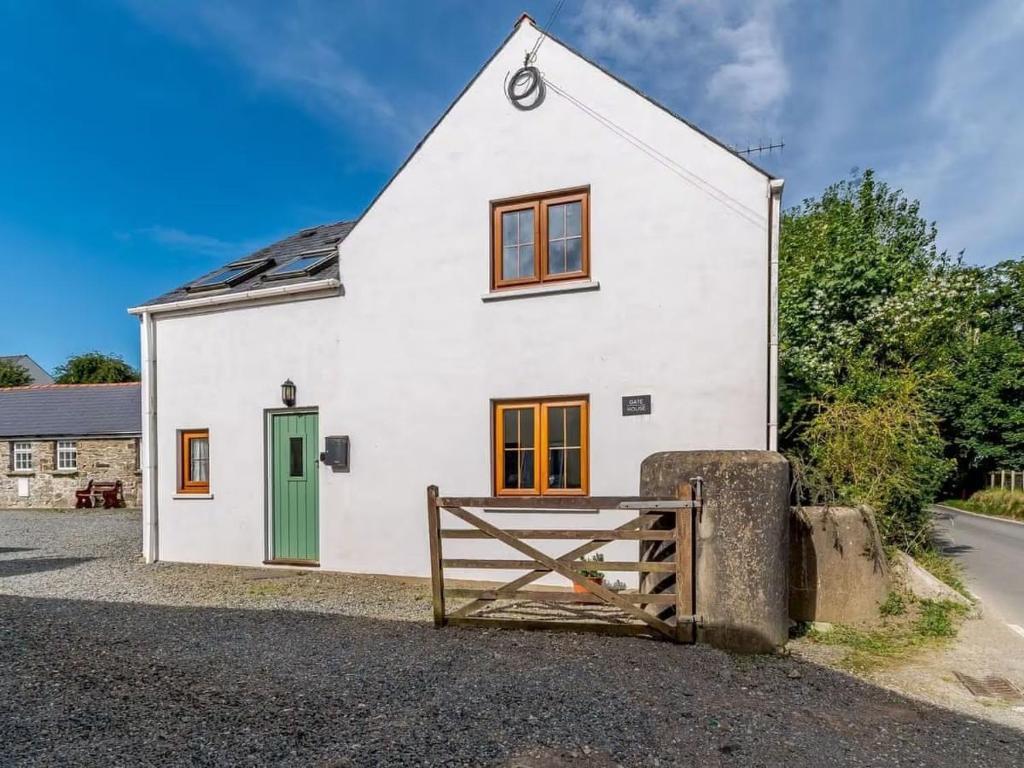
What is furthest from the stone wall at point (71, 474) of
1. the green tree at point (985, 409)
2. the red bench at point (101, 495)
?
the green tree at point (985, 409)

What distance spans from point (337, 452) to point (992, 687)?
7.58 meters

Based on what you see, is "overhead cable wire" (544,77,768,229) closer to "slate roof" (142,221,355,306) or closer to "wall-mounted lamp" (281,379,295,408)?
"slate roof" (142,221,355,306)

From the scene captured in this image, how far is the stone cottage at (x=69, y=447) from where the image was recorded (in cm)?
2317

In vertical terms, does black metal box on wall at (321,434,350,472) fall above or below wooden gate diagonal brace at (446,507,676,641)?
above

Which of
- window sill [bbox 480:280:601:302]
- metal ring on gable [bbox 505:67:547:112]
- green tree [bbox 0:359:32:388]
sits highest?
metal ring on gable [bbox 505:67:547:112]

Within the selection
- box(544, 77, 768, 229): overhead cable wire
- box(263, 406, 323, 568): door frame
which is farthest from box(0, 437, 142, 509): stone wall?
box(544, 77, 768, 229): overhead cable wire

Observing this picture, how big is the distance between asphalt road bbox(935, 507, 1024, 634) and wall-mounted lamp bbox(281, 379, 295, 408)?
30.5 ft

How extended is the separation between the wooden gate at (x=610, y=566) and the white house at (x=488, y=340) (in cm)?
180

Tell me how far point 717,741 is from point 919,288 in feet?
32.1

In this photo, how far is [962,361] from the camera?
2573 centimetres

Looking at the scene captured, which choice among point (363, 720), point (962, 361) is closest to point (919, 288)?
point (363, 720)

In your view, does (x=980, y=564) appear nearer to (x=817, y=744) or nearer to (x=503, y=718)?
(x=817, y=744)

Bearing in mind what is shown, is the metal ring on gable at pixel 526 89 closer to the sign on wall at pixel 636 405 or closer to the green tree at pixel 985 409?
the sign on wall at pixel 636 405

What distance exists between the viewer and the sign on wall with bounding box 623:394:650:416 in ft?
24.7
